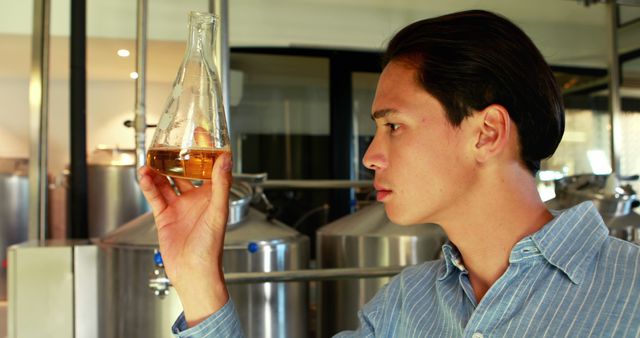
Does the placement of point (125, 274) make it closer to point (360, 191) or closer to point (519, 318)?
point (519, 318)

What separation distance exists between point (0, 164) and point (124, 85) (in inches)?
40.2

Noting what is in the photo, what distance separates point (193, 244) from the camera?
33.5 inches

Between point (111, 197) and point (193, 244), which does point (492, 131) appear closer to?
point (193, 244)

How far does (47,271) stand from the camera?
73.4 inches

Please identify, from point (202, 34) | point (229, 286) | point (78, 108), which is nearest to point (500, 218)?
point (202, 34)

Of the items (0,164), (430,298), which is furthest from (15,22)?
(430,298)

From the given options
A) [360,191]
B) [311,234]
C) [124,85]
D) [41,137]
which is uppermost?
[124,85]

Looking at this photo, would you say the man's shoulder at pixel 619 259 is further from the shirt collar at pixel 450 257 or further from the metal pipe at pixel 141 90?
the metal pipe at pixel 141 90

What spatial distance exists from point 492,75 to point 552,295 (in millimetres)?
280

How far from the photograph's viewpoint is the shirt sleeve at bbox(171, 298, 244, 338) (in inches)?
33.1

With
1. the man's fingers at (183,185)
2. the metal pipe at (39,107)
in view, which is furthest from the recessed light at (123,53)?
the man's fingers at (183,185)

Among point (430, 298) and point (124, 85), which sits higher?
point (124, 85)

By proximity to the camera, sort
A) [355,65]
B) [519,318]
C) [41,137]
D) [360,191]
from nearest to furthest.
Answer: [519,318], [41,137], [360,191], [355,65]

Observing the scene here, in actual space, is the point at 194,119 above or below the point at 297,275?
above
